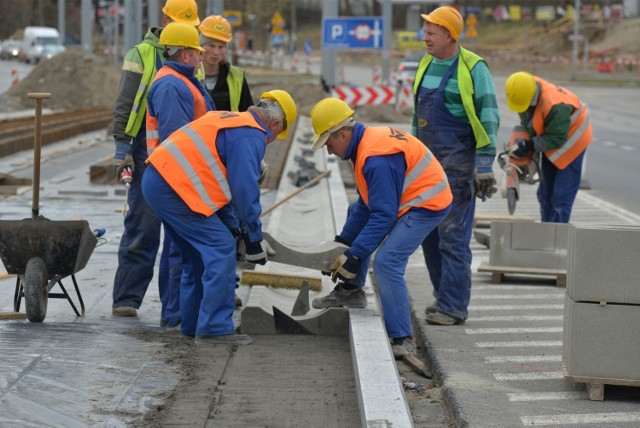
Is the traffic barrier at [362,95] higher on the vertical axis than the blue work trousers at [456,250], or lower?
lower

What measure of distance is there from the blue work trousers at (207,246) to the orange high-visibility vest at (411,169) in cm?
90

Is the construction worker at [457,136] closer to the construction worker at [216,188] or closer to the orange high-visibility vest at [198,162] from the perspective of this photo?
the construction worker at [216,188]

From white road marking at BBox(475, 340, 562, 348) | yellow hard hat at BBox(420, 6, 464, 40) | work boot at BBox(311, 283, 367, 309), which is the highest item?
yellow hard hat at BBox(420, 6, 464, 40)

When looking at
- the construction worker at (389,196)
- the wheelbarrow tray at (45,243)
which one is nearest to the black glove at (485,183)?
the construction worker at (389,196)

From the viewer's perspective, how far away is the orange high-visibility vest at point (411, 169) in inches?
276

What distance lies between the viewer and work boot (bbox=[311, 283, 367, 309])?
7.58m

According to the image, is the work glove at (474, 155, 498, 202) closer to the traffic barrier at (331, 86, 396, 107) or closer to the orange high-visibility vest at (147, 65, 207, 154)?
the orange high-visibility vest at (147, 65, 207, 154)

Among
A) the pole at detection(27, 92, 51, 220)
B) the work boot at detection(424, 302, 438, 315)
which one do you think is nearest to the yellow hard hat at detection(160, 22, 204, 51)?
the pole at detection(27, 92, 51, 220)

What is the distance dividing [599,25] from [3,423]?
279ft

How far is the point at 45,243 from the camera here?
753 centimetres

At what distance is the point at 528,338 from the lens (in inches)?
306

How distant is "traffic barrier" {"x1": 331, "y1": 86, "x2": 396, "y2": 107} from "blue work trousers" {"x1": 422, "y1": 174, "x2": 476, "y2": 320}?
20338 millimetres

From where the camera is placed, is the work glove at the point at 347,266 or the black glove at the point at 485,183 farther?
the black glove at the point at 485,183

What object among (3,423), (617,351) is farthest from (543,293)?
(3,423)
